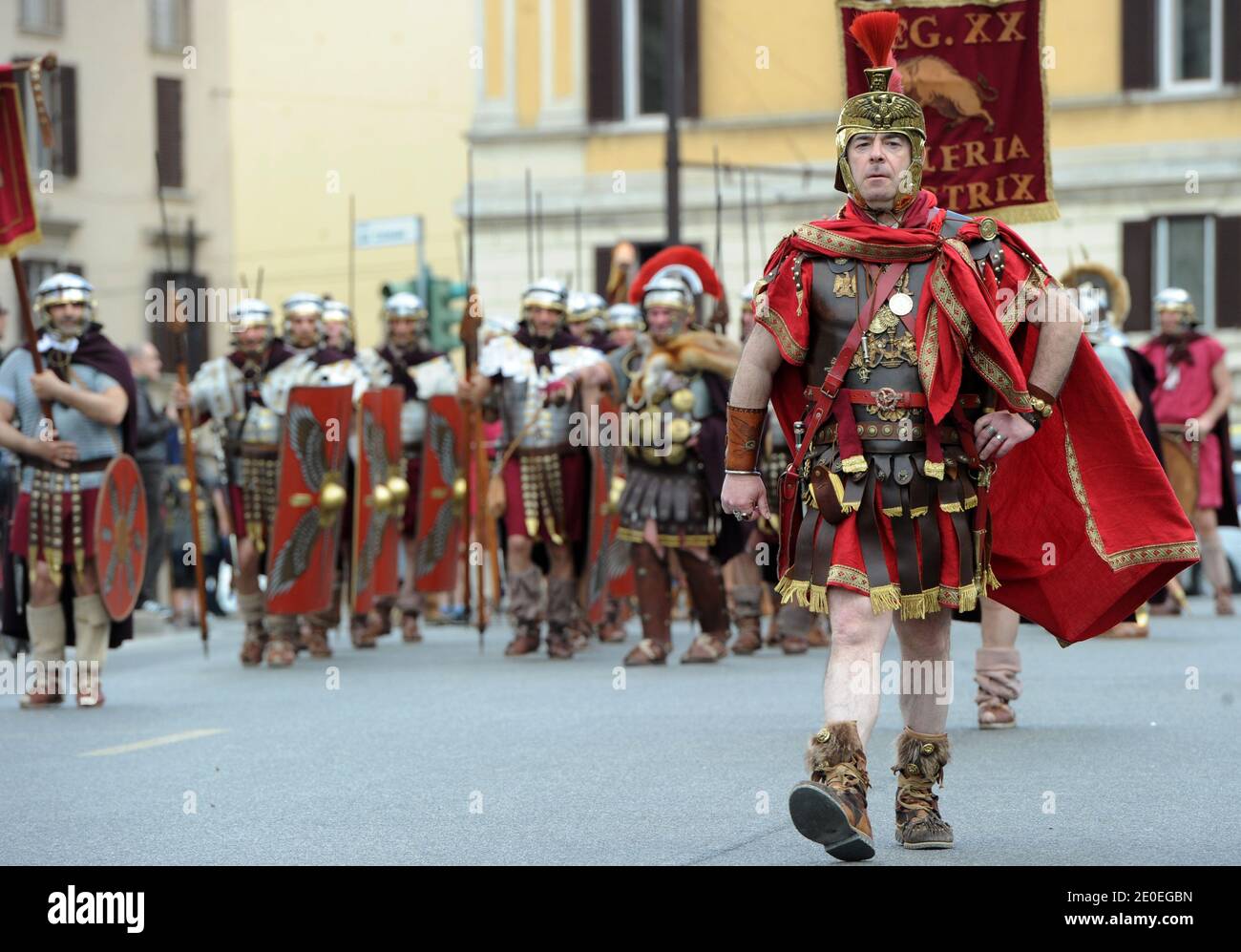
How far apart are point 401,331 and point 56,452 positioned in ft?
18.4

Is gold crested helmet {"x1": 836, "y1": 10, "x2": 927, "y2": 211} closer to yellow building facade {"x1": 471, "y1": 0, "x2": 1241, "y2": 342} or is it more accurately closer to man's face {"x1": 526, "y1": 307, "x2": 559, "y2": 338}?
man's face {"x1": 526, "y1": 307, "x2": 559, "y2": 338}

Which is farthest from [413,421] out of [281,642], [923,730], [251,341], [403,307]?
[923,730]

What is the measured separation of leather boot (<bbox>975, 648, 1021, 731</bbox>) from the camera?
989 cm

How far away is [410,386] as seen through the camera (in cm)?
1702

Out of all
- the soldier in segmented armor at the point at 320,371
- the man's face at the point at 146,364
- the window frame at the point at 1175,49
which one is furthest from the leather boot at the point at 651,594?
the window frame at the point at 1175,49

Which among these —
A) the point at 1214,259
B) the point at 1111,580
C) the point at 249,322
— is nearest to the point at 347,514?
the point at 249,322

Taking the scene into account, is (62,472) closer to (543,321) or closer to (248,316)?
(248,316)

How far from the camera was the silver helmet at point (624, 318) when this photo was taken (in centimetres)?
1680

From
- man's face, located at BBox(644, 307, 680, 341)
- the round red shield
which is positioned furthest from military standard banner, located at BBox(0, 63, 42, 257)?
man's face, located at BBox(644, 307, 680, 341)

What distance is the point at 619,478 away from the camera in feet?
49.5
